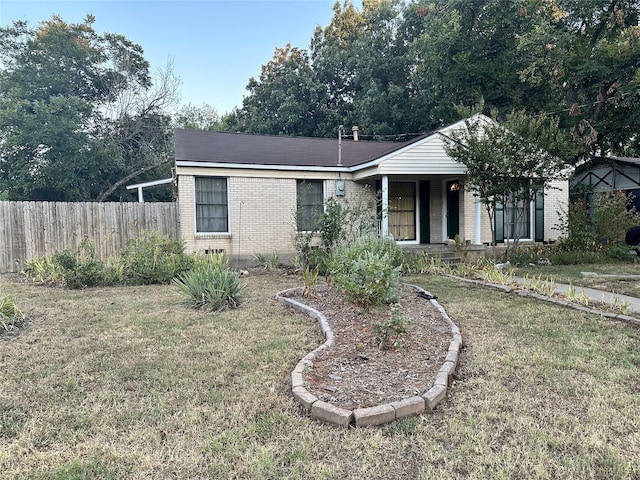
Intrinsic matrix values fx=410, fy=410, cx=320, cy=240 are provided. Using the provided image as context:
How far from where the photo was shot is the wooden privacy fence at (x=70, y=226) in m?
10.2

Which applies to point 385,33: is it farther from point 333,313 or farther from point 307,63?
point 333,313

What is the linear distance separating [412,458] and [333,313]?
315cm

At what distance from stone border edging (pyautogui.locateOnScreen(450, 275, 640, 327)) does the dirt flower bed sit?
2182 mm

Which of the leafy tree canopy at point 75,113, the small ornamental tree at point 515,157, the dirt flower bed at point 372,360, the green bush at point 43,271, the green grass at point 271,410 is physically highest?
the leafy tree canopy at point 75,113

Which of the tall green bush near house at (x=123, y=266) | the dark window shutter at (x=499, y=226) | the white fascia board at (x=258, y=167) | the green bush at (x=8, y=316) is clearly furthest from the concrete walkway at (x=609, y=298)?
the green bush at (x=8, y=316)

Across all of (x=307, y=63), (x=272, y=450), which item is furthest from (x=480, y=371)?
(x=307, y=63)

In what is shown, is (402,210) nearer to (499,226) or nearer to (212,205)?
(499,226)

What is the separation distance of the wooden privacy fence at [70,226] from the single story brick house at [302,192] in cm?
86

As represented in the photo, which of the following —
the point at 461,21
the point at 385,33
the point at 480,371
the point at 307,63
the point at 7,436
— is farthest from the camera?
the point at 307,63

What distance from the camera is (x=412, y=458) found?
2406mm

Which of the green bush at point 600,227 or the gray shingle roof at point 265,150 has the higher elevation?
the gray shingle roof at point 265,150

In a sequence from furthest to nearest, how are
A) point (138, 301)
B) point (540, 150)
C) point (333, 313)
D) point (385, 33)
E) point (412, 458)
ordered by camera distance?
point (385, 33), point (540, 150), point (138, 301), point (333, 313), point (412, 458)

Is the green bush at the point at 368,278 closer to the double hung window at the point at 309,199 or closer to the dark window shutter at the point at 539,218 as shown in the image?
the double hung window at the point at 309,199

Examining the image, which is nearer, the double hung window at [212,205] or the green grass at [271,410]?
the green grass at [271,410]
